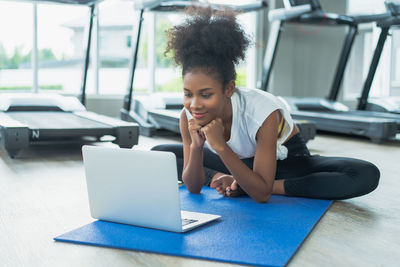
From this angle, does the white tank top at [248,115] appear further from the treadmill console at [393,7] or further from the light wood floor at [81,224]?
the treadmill console at [393,7]

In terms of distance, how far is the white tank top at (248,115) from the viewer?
1673 millimetres

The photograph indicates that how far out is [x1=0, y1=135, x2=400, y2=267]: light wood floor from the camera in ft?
4.14

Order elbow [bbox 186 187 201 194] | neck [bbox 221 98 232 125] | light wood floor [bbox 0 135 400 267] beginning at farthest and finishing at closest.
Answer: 1. elbow [bbox 186 187 201 194]
2. neck [bbox 221 98 232 125]
3. light wood floor [bbox 0 135 400 267]

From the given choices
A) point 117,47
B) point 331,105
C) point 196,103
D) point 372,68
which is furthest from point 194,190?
point 117,47

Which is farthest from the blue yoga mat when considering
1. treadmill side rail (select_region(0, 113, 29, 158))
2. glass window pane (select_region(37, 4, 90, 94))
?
glass window pane (select_region(37, 4, 90, 94))

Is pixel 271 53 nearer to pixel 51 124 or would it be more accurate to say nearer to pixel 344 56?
pixel 344 56

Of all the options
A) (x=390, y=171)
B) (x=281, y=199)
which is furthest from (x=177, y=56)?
(x=390, y=171)

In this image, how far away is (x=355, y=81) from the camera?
761cm

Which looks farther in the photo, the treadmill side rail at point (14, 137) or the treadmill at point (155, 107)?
the treadmill at point (155, 107)

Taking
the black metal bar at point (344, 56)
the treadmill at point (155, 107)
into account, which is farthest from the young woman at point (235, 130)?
the black metal bar at point (344, 56)

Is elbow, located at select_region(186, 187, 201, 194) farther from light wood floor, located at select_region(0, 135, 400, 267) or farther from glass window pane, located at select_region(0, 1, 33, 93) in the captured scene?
glass window pane, located at select_region(0, 1, 33, 93)

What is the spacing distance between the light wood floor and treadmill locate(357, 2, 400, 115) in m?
Result: 2.71

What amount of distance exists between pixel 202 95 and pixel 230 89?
149 millimetres

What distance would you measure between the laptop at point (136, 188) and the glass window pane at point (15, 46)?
14.9ft
